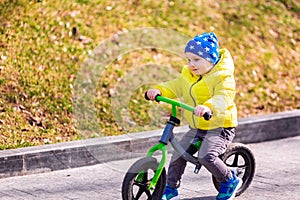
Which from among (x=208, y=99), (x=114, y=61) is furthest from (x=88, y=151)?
(x=114, y=61)

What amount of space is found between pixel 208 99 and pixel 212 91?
7 centimetres

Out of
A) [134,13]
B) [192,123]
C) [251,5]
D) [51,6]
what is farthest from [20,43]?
[251,5]

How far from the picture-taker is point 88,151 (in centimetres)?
682

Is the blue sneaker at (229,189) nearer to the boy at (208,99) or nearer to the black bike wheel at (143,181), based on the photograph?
the boy at (208,99)

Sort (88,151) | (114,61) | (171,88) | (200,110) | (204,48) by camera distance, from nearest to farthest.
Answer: (200,110), (204,48), (171,88), (88,151), (114,61)

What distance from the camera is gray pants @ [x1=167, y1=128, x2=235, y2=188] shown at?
212 inches

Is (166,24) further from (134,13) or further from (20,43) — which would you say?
(20,43)

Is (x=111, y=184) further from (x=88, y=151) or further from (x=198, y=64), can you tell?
(x=198, y=64)

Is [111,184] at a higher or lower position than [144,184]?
lower

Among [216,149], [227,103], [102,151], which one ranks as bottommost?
[102,151]

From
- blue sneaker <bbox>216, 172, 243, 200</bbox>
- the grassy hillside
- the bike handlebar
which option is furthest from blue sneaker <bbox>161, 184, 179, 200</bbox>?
the grassy hillside

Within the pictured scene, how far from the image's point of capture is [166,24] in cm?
949

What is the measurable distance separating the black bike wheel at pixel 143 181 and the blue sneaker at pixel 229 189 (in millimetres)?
568

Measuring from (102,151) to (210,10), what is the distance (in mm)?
3929
